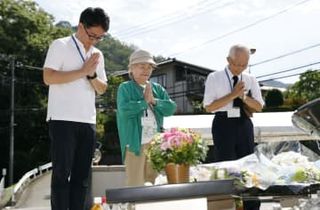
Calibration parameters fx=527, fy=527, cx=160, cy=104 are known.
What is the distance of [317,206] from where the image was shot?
183 cm

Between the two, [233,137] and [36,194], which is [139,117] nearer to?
[233,137]

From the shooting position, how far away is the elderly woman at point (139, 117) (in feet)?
10.9

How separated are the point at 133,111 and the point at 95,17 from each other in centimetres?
82

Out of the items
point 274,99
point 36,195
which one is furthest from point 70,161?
point 274,99

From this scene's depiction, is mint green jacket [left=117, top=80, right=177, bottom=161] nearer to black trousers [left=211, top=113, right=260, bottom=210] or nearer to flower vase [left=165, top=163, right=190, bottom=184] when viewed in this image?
black trousers [left=211, top=113, right=260, bottom=210]

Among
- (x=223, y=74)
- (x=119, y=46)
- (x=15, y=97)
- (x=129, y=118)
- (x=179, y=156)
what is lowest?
(x=179, y=156)

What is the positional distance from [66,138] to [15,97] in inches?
1052

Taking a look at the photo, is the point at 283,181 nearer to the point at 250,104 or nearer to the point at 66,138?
the point at 66,138

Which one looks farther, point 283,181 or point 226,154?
point 226,154

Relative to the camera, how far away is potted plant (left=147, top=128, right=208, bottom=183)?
235 centimetres

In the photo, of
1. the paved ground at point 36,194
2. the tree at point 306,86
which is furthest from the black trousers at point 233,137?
the tree at point 306,86

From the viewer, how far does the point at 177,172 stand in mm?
2334

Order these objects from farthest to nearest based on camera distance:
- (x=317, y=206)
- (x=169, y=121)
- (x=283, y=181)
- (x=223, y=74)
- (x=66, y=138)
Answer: (x=169, y=121), (x=223, y=74), (x=66, y=138), (x=283, y=181), (x=317, y=206)

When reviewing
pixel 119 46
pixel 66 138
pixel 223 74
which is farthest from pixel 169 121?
pixel 119 46
